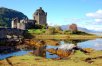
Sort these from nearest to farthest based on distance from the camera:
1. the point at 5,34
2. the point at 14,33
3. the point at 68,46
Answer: the point at 68,46 < the point at 5,34 < the point at 14,33

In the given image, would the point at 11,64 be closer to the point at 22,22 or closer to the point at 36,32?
the point at 36,32

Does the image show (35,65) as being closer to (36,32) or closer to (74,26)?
(36,32)

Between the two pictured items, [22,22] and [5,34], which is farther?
[22,22]

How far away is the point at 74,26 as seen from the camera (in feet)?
613

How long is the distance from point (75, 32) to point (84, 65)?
13429 cm

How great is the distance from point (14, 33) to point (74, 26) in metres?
61.5

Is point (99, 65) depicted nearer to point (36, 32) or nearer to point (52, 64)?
point (52, 64)

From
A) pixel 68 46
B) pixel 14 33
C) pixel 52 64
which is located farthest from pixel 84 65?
pixel 14 33

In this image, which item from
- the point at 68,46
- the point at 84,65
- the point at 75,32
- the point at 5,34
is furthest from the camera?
the point at 75,32

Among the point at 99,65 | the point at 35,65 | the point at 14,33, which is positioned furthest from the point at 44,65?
the point at 14,33

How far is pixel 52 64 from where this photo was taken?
147 ft

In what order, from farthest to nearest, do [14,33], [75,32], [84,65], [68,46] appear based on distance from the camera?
[75,32] < [14,33] < [68,46] < [84,65]

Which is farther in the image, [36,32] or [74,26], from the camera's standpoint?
[74,26]

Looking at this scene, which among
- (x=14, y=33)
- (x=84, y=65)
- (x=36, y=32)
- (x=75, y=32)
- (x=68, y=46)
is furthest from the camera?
(x=75, y=32)
